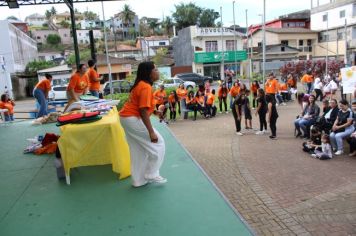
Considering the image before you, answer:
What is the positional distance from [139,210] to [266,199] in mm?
3037

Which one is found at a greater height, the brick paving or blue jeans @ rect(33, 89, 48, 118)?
blue jeans @ rect(33, 89, 48, 118)

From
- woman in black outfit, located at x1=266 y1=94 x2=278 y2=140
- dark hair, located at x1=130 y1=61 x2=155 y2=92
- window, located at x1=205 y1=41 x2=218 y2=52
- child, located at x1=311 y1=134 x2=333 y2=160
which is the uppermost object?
window, located at x1=205 y1=41 x2=218 y2=52

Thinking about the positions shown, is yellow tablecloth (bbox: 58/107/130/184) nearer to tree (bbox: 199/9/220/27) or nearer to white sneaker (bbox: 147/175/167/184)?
white sneaker (bbox: 147/175/167/184)

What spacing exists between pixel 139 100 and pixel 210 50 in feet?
119

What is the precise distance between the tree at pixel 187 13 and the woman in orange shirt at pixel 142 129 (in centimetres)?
5325

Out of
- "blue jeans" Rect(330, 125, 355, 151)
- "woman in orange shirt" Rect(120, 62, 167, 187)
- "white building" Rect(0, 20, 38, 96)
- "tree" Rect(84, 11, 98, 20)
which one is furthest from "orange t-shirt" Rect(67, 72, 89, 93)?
"tree" Rect(84, 11, 98, 20)

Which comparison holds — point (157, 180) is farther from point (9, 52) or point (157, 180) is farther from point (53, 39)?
point (53, 39)

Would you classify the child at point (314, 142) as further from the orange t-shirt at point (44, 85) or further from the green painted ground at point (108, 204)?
the orange t-shirt at point (44, 85)

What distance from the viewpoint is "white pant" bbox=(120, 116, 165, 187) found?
3570 millimetres

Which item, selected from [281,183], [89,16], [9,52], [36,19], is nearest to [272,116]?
[281,183]

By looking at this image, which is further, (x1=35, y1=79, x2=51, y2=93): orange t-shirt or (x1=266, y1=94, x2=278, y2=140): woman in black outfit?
(x1=266, y1=94, x2=278, y2=140): woman in black outfit

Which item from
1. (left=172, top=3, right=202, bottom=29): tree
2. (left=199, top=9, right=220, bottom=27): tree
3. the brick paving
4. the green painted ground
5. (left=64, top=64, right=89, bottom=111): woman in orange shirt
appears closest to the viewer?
the green painted ground

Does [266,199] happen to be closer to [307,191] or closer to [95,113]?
[307,191]

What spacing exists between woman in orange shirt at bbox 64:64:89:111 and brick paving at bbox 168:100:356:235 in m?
3.27
